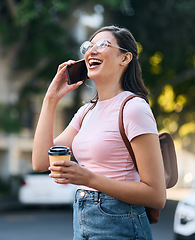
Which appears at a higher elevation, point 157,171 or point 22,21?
point 22,21

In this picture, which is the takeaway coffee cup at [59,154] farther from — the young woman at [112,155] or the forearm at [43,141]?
the forearm at [43,141]

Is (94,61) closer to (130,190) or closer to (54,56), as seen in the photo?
(130,190)

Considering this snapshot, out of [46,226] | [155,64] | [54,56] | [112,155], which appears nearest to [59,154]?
[112,155]

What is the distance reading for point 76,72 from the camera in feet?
8.07

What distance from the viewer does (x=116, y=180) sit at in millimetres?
2018

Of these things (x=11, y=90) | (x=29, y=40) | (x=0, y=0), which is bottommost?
(x=11, y=90)

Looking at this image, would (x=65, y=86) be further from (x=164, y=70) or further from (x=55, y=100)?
(x=164, y=70)

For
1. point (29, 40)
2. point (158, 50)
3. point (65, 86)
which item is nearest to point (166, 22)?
point (158, 50)

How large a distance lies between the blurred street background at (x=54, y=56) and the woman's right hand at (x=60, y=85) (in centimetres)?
614

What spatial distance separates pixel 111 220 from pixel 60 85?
76 centimetres

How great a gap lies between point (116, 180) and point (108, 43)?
618 mm

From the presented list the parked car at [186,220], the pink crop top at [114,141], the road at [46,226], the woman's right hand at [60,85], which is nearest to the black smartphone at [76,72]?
the woman's right hand at [60,85]

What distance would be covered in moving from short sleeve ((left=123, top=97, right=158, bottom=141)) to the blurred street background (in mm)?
6511

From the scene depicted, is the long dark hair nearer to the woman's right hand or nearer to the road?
the woman's right hand
